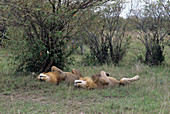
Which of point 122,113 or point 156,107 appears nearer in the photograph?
point 122,113

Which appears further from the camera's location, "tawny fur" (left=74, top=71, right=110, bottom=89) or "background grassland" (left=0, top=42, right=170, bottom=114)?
"tawny fur" (left=74, top=71, right=110, bottom=89)

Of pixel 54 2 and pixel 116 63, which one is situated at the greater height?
pixel 54 2

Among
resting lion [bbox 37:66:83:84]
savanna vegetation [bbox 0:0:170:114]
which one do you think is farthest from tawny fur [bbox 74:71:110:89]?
resting lion [bbox 37:66:83:84]

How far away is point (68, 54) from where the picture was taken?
689 cm

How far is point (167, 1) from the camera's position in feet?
28.2

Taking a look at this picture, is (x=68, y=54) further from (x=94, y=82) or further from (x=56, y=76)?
(x=94, y=82)

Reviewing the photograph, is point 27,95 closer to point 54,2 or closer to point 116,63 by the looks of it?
point 54,2

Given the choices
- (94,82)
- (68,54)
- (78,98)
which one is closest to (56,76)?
(94,82)

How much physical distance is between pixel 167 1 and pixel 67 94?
5971 mm

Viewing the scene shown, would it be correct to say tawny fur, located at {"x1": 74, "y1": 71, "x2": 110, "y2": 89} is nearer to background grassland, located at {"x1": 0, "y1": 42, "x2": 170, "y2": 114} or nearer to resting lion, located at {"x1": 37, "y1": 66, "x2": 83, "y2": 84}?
background grassland, located at {"x1": 0, "y1": 42, "x2": 170, "y2": 114}

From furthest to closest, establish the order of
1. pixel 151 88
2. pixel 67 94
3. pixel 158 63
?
pixel 158 63 → pixel 151 88 → pixel 67 94

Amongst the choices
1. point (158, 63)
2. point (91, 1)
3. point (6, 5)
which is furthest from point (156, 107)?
point (158, 63)

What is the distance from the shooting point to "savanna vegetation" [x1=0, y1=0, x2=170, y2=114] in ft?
13.8

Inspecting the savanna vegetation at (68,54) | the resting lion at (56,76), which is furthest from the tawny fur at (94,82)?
the resting lion at (56,76)
